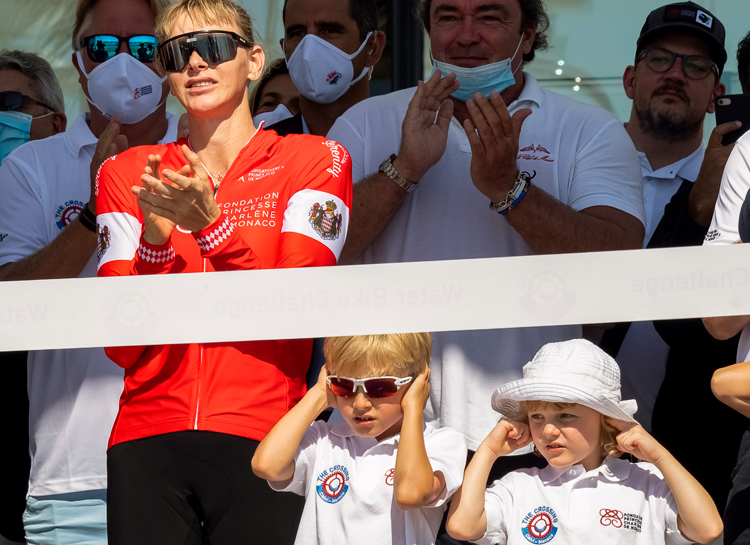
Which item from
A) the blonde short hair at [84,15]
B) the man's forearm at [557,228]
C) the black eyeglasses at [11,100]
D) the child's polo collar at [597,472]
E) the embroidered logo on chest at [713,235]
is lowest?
the child's polo collar at [597,472]

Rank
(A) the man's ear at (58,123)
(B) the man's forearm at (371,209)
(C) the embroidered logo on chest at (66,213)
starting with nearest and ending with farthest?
(B) the man's forearm at (371,209) → (C) the embroidered logo on chest at (66,213) → (A) the man's ear at (58,123)

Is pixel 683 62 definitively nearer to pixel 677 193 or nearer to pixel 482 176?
pixel 677 193

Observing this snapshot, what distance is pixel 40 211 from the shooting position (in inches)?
112

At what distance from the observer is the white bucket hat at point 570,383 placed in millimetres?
2080

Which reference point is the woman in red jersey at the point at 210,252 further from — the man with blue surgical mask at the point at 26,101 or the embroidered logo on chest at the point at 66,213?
the man with blue surgical mask at the point at 26,101

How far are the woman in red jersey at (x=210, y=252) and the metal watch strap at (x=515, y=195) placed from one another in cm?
47

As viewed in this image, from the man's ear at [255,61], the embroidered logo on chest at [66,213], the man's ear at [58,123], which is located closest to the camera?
the man's ear at [255,61]

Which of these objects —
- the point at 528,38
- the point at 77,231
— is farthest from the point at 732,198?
the point at 77,231

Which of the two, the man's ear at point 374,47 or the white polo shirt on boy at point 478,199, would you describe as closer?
the white polo shirt on boy at point 478,199

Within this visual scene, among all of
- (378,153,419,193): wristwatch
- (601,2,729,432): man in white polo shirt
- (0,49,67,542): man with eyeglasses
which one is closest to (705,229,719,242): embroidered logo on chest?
(378,153,419,193): wristwatch

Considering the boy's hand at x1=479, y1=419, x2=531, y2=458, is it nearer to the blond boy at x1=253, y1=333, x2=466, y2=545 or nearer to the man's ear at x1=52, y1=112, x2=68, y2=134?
the blond boy at x1=253, y1=333, x2=466, y2=545

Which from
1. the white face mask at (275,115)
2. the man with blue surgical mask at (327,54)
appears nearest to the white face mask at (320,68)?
the man with blue surgical mask at (327,54)

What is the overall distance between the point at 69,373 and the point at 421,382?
116 cm

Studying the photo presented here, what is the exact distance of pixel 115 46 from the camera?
2.92 m
